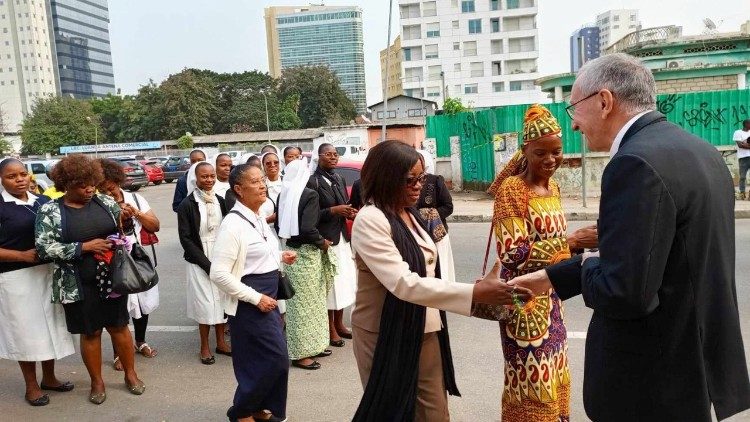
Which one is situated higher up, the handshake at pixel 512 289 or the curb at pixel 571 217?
the handshake at pixel 512 289

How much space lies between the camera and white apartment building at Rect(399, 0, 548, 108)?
7212cm

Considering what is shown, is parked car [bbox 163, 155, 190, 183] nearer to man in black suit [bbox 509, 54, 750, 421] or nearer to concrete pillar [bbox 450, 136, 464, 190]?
concrete pillar [bbox 450, 136, 464, 190]

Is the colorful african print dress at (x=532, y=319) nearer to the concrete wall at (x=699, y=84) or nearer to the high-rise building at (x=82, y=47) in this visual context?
the concrete wall at (x=699, y=84)

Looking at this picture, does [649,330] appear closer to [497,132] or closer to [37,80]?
[497,132]

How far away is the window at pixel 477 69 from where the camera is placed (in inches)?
2907

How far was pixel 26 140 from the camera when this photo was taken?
221 feet

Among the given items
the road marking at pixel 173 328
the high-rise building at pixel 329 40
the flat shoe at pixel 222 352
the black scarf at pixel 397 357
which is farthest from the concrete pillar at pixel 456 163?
the high-rise building at pixel 329 40

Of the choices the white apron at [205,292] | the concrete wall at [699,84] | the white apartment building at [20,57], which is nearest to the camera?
the white apron at [205,292]

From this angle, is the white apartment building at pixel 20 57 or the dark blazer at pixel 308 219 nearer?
the dark blazer at pixel 308 219

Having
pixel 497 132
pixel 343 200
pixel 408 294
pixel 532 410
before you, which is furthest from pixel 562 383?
pixel 497 132

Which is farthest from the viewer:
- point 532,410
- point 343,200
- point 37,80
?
point 37,80

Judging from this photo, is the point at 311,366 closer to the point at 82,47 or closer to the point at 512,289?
the point at 512,289

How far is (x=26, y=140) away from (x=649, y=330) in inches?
3059

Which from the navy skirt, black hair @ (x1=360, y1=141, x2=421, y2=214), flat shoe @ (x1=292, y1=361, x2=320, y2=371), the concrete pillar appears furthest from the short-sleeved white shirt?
black hair @ (x1=360, y1=141, x2=421, y2=214)
